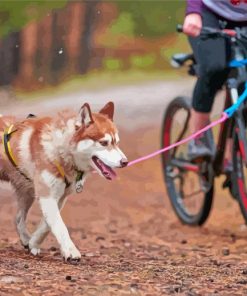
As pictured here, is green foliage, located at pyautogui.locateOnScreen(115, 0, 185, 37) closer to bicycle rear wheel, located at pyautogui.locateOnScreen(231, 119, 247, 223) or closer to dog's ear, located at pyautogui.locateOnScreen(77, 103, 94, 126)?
bicycle rear wheel, located at pyautogui.locateOnScreen(231, 119, 247, 223)

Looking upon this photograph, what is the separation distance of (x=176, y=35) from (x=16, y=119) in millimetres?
7242

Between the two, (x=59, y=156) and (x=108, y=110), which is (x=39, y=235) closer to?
(x=59, y=156)

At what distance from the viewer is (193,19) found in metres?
5.71

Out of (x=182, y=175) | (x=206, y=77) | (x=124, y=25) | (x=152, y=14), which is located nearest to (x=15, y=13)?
(x=124, y=25)

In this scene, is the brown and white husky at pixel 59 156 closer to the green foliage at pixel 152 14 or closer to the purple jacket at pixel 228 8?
the purple jacket at pixel 228 8

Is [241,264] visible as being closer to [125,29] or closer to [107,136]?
[107,136]

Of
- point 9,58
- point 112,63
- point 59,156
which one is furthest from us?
point 112,63

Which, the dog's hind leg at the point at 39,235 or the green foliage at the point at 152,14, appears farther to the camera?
the green foliage at the point at 152,14

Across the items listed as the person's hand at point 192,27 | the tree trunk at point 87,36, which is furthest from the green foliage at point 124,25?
the person's hand at point 192,27

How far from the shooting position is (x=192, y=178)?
734 centimetres

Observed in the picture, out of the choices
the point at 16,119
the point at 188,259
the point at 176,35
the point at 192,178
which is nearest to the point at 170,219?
the point at 192,178

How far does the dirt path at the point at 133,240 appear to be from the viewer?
4.50 m

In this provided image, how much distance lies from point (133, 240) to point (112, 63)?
5.33 m

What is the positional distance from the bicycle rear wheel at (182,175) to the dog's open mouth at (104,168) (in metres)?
2.18
